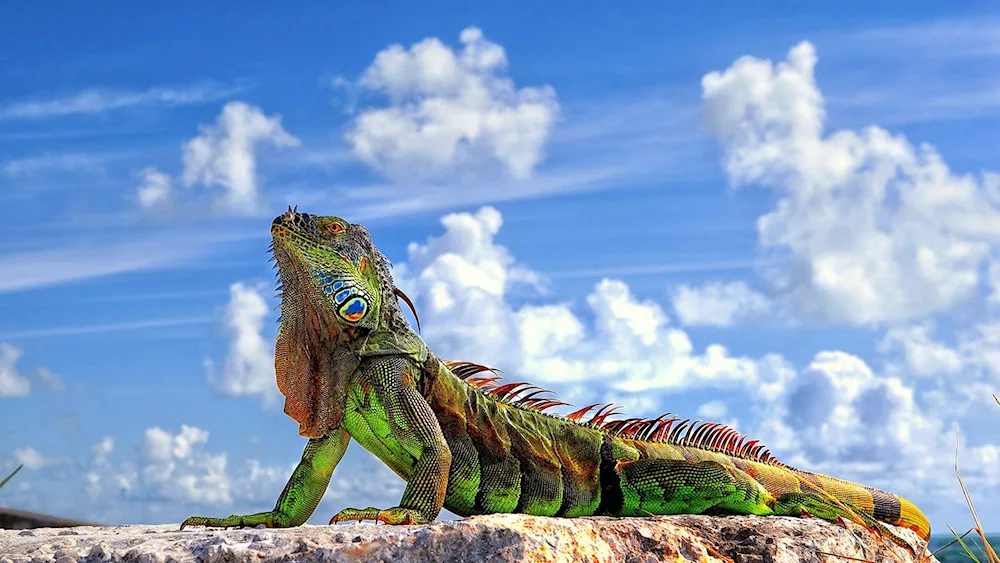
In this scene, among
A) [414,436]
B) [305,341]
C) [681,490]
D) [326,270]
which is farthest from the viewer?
[681,490]

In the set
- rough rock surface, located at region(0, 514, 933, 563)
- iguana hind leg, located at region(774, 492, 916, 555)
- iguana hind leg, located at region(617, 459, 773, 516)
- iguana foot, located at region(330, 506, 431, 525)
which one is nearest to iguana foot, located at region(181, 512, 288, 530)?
rough rock surface, located at region(0, 514, 933, 563)

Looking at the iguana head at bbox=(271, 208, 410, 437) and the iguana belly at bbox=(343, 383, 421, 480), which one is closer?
the iguana belly at bbox=(343, 383, 421, 480)

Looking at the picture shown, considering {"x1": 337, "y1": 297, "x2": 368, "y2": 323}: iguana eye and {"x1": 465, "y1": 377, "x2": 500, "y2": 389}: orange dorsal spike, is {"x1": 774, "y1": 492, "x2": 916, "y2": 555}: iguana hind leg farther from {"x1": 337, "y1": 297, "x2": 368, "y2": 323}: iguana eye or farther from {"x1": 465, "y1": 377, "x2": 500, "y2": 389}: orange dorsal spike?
{"x1": 337, "y1": 297, "x2": 368, "y2": 323}: iguana eye

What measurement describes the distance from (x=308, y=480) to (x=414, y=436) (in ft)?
3.68

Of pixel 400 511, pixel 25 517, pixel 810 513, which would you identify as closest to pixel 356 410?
pixel 400 511

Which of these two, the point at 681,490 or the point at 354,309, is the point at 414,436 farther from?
the point at 681,490

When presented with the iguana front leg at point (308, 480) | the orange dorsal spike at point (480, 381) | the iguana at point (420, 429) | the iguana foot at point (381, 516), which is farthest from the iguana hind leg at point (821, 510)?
the iguana front leg at point (308, 480)

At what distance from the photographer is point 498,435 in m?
8.40

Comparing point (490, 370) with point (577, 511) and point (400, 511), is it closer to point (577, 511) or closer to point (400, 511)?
point (577, 511)

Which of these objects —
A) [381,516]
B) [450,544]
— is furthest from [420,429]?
[450,544]

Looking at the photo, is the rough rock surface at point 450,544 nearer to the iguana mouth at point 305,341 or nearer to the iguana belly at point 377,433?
the iguana belly at point 377,433

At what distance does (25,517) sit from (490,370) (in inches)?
267

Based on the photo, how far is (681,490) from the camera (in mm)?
8688

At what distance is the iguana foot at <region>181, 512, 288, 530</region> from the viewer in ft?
25.5
